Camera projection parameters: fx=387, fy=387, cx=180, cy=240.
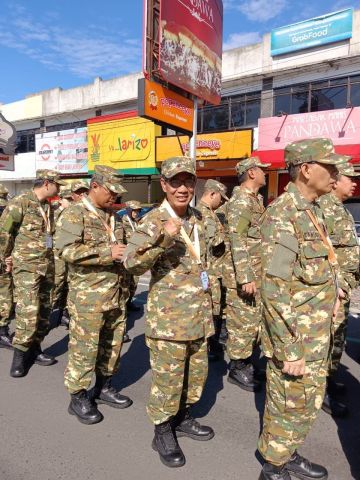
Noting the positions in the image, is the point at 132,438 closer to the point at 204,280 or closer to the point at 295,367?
the point at 204,280

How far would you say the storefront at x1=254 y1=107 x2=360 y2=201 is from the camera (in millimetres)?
12984

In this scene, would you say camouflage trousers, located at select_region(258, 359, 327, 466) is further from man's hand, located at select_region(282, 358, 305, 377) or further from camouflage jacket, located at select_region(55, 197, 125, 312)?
camouflage jacket, located at select_region(55, 197, 125, 312)

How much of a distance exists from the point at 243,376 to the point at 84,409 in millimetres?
1516

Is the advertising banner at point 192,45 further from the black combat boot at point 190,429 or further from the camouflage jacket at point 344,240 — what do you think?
the black combat boot at point 190,429

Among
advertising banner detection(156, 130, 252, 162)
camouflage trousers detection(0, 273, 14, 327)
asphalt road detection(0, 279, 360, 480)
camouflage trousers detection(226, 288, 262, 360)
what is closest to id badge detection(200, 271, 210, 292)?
asphalt road detection(0, 279, 360, 480)

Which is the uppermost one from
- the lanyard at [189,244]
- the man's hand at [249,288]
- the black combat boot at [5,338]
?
the lanyard at [189,244]

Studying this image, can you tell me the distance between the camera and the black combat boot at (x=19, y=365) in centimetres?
382

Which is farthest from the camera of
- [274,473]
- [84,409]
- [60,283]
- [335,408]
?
[60,283]

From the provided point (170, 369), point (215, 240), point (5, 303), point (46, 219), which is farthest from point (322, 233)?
point (5, 303)

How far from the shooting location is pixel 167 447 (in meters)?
2.57

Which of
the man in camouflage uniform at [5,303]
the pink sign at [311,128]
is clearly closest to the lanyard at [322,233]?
the man in camouflage uniform at [5,303]

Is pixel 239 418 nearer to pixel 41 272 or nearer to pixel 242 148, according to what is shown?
pixel 41 272

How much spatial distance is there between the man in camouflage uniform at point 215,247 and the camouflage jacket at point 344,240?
3.73 ft

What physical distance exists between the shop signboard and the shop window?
10.7 meters
